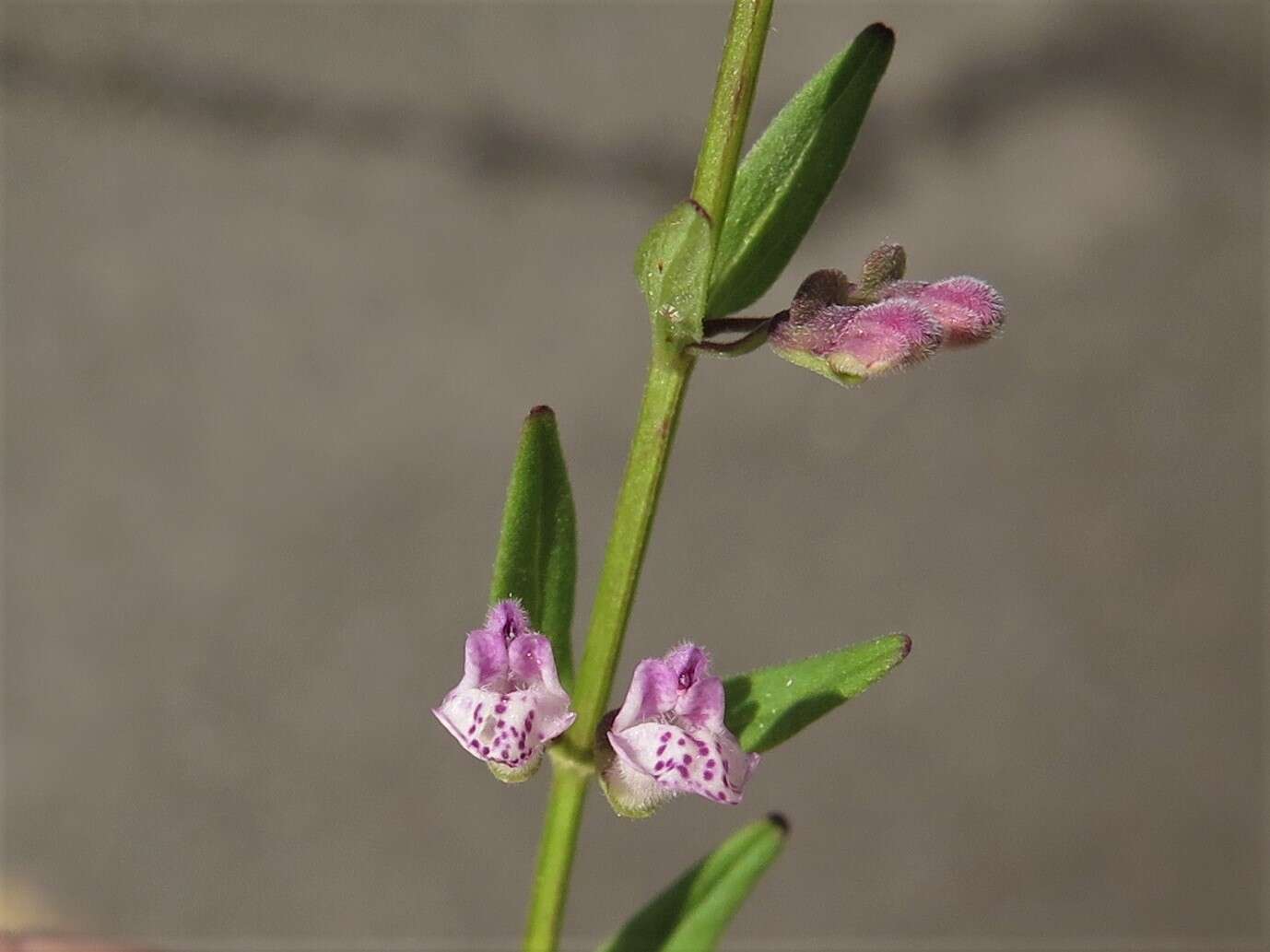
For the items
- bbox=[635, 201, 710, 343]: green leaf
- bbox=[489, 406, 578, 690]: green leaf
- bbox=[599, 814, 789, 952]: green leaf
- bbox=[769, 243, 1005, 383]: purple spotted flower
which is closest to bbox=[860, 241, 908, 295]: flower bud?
bbox=[769, 243, 1005, 383]: purple spotted flower

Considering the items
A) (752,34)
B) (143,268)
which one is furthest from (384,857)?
(752,34)

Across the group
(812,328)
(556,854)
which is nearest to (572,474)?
(556,854)

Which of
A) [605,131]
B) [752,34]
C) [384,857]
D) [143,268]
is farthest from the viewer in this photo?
[605,131]

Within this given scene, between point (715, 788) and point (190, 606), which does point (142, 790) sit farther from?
point (715, 788)

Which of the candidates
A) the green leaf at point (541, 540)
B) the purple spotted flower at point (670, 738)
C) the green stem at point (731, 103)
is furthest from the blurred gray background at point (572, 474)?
the green stem at point (731, 103)

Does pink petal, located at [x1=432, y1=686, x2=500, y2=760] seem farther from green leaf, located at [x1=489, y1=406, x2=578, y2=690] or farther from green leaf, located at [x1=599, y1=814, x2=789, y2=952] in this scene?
green leaf, located at [x1=599, y1=814, x2=789, y2=952]

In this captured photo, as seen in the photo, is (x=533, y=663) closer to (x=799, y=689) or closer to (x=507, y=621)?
(x=507, y=621)
